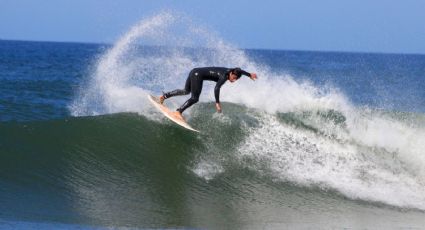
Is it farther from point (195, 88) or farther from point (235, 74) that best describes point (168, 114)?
point (235, 74)

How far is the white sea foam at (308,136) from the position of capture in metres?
11.9

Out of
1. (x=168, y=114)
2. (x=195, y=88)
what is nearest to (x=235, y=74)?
(x=195, y=88)

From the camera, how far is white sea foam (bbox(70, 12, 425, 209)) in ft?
39.1

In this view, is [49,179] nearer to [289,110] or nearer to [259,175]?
[259,175]

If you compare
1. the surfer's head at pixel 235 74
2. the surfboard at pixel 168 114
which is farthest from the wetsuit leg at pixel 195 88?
the surfer's head at pixel 235 74

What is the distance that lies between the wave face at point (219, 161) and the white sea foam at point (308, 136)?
3 centimetres

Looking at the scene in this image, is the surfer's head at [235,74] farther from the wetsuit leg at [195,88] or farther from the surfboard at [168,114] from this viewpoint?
the surfboard at [168,114]

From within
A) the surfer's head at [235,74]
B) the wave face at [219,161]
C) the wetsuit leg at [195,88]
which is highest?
the surfer's head at [235,74]

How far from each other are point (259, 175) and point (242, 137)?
1.57 metres

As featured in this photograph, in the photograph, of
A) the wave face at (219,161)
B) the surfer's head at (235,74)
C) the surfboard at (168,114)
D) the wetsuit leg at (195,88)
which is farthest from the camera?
the surfboard at (168,114)

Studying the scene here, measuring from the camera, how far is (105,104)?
16344 millimetres

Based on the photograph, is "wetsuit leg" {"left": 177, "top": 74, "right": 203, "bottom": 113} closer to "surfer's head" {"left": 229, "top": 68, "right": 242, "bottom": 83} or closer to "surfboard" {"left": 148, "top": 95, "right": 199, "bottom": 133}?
"surfboard" {"left": 148, "top": 95, "right": 199, "bottom": 133}

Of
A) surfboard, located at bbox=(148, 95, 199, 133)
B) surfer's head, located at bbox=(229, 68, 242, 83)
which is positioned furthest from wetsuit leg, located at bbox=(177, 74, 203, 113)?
surfer's head, located at bbox=(229, 68, 242, 83)

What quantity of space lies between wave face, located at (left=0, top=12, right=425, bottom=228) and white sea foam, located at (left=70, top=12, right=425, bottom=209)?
1.2 inches
